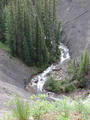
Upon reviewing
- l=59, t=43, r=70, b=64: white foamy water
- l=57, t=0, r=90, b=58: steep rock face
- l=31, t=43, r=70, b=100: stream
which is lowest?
l=31, t=43, r=70, b=100: stream

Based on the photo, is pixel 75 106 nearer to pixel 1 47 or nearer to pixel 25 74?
pixel 25 74

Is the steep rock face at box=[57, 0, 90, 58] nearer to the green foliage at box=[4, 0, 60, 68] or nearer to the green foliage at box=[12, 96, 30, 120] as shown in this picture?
the green foliage at box=[4, 0, 60, 68]

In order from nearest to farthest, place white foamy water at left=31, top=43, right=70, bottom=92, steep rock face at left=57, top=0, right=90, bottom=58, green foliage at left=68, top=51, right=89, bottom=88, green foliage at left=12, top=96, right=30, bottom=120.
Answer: green foliage at left=12, top=96, right=30, bottom=120
green foliage at left=68, top=51, right=89, bottom=88
white foamy water at left=31, top=43, right=70, bottom=92
steep rock face at left=57, top=0, right=90, bottom=58

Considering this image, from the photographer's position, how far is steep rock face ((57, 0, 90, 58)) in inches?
1763

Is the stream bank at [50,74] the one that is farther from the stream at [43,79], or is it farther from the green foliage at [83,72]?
the green foliage at [83,72]

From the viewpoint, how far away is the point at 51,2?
137 feet

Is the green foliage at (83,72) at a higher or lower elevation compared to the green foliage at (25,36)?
lower

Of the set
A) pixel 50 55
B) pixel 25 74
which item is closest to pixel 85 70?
pixel 25 74

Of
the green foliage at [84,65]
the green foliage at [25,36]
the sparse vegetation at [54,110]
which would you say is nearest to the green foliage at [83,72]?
the green foliage at [84,65]

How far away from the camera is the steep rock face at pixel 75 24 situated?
44.8 m

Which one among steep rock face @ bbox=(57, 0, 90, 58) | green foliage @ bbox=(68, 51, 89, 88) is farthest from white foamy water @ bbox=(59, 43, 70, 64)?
green foliage @ bbox=(68, 51, 89, 88)

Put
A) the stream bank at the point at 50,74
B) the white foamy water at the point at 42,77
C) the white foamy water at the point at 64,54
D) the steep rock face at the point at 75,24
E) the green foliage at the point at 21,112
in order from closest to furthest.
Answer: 1. the green foliage at the point at 21,112
2. the stream bank at the point at 50,74
3. the white foamy water at the point at 42,77
4. the white foamy water at the point at 64,54
5. the steep rock face at the point at 75,24

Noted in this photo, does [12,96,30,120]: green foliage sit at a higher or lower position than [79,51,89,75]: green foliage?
lower

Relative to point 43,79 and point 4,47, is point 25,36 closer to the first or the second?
point 4,47
